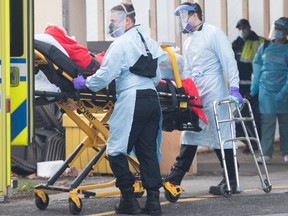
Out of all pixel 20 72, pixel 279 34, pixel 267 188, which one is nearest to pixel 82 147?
pixel 20 72

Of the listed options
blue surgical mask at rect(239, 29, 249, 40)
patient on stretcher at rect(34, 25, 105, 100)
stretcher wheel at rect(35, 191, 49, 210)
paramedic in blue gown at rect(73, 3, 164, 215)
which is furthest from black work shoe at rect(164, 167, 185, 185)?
blue surgical mask at rect(239, 29, 249, 40)

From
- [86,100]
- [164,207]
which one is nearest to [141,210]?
[164,207]

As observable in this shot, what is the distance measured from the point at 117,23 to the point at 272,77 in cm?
478

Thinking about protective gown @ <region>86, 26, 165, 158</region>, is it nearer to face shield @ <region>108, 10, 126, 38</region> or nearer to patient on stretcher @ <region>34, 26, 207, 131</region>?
face shield @ <region>108, 10, 126, 38</region>

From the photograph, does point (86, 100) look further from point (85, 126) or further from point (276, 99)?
point (276, 99)

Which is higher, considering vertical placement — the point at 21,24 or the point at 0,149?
the point at 21,24

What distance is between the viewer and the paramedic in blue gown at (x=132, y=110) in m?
8.70

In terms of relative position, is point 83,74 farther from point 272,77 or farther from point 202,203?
point 272,77

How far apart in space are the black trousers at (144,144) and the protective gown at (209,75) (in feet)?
3.87

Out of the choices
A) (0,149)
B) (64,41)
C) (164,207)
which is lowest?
(164,207)

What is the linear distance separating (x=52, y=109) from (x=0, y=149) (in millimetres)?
4973

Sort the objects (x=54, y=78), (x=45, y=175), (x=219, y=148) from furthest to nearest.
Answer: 1. (x=45, y=175)
2. (x=219, y=148)
3. (x=54, y=78)

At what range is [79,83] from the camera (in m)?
8.73

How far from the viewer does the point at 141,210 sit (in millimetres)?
8914
